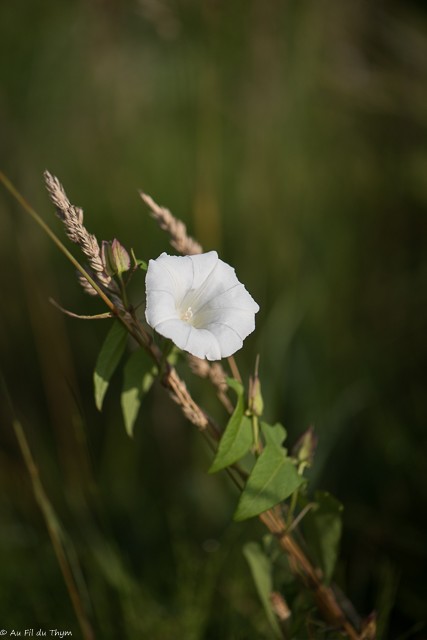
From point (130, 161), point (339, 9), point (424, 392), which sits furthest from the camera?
point (130, 161)

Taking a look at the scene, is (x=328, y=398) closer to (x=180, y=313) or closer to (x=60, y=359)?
(x=60, y=359)

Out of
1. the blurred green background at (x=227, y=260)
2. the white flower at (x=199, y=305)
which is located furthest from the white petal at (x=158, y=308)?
the blurred green background at (x=227, y=260)

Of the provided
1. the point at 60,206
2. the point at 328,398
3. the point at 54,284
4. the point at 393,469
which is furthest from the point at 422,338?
the point at 60,206

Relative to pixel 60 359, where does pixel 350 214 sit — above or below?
below

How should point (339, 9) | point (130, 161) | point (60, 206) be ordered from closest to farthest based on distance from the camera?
point (60, 206) < point (339, 9) < point (130, 161)

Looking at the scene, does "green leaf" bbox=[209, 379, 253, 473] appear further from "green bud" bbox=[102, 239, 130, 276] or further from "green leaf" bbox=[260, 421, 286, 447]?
"green bud" bbox=[102, 239, 130, 276]

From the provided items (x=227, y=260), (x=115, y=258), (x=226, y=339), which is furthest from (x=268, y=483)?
(x=227, y=260)

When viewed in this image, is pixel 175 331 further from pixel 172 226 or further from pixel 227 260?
pixel 227 260

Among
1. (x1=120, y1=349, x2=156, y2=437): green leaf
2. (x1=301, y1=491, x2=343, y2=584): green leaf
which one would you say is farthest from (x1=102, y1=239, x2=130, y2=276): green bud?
(x1=301, y1=491, x2=343, y2=584): green leaf
